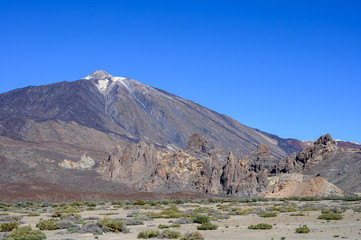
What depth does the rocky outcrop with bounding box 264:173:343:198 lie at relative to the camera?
7744 cm

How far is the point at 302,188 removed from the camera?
8075 centimetres

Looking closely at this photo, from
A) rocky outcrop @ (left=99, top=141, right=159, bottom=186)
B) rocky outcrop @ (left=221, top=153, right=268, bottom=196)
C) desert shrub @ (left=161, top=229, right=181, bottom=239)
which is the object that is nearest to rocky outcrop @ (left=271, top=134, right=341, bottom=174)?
rocky outcrop @ (left=221, top=153, right=268, bottom=196)

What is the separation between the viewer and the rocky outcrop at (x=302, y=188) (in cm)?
7744

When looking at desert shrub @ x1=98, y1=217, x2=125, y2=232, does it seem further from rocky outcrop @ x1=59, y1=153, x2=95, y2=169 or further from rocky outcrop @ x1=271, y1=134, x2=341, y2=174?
rocky outcrop @ x1=59, y1=153, x2=95, y2=169

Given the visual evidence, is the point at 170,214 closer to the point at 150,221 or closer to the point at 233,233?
the point at 150,221

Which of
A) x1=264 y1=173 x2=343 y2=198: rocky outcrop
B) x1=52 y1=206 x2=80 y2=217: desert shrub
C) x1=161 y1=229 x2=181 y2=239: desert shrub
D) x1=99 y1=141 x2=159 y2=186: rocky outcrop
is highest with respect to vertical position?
x1=99 y1=141 x2=159 y2=186: rocky outcrop

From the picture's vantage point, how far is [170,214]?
3975 cm

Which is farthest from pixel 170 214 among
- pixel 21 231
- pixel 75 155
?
pixel 75 155

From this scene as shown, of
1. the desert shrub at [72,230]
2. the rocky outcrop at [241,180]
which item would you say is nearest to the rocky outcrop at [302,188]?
the rocky outcrop at [241,180]

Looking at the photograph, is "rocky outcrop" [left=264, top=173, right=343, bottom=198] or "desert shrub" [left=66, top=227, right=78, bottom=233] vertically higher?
"rocky outcrop" [left=264, top=173, right=343, bottom=198]

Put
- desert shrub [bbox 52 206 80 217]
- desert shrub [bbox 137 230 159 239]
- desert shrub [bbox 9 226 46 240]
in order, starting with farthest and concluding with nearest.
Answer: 1. desert shrub [bbox 52 206 80 217]
2. desert shrub [bbox 137 230 159 239]
3. desert shrub [bbox 9 226 46 240]

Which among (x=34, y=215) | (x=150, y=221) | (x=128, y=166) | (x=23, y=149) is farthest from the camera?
(x=23, y=149)

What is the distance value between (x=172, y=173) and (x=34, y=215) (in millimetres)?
58823

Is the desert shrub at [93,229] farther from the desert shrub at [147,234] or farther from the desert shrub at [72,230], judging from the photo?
the desert shrub at [147,234]
